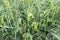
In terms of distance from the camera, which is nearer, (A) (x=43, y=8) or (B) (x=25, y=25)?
(B) (x=25, y=25)

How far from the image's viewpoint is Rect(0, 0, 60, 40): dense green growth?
1736 mm

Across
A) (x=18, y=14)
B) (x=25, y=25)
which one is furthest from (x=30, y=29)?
(x=18, y=14)

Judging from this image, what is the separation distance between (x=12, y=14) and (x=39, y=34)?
324 mm

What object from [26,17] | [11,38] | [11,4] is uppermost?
[11,4]

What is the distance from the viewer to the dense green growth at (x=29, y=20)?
5.70ft

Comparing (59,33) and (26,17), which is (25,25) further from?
(59,33)

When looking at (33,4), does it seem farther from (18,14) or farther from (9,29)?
(9,29)

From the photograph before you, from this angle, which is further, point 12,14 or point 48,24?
point 48,24

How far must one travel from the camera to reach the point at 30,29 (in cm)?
180

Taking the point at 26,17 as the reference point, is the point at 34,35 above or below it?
below

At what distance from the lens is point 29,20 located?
1.77 m

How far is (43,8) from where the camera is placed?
1.92 metres

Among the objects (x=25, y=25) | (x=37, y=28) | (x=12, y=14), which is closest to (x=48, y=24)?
(x=37, y=28)

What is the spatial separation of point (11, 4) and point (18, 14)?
0.12 m
